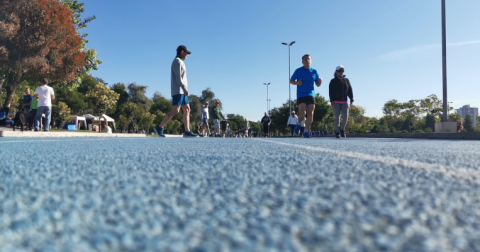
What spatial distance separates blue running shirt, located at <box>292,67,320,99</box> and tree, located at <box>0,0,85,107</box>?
1236 centimetres

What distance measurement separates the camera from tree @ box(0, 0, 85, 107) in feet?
48.0

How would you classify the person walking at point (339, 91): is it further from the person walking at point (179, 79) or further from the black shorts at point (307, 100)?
the person walking at point (179, 79)

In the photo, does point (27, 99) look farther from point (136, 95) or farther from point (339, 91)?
point (136, 95)

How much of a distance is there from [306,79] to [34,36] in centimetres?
1353

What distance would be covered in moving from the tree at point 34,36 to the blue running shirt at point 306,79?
12.4 meters

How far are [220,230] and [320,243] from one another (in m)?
0.23

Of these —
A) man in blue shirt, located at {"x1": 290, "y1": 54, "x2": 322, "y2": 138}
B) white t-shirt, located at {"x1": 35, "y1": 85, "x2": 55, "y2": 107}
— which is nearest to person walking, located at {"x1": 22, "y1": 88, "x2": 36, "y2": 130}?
white t-shirt, located at {"x1": 35, "y1": 85, "x2": 55, "y2": 107}

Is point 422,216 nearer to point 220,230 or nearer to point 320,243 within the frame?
point 320,243

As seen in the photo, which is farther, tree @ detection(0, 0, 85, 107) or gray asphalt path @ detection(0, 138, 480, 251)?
tree @ detection(0, 0, 85, 107)

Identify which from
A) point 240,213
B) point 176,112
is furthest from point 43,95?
point 240,213

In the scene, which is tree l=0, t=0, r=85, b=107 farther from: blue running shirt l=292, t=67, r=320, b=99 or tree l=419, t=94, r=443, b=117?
tree l=419, t=94, r=443, b=117

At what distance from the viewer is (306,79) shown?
9211 mm

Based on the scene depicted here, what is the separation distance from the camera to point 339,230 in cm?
77

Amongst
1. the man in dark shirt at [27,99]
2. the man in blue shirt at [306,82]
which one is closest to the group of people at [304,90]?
the man in blue shirt at [306,82]
